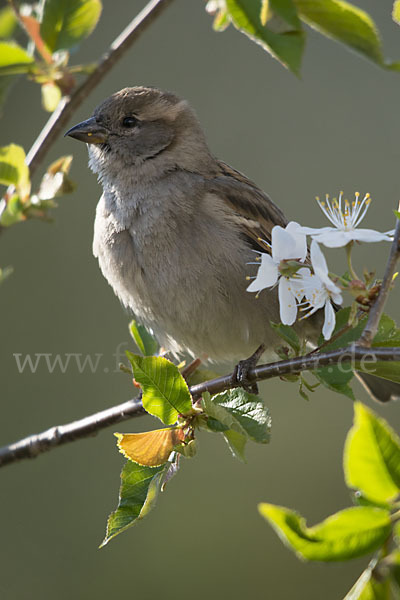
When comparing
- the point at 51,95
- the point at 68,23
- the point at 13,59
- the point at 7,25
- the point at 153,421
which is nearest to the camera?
the point at 13,59

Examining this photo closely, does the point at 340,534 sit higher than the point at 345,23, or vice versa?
the point at 345,23

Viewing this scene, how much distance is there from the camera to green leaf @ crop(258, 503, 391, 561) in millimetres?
1007

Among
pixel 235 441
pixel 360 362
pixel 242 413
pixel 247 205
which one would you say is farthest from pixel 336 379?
pixel 247 205

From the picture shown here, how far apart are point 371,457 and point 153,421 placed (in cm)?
456

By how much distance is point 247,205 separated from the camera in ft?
11.0

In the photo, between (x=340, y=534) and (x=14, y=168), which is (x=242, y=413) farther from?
(x=14, y=168)

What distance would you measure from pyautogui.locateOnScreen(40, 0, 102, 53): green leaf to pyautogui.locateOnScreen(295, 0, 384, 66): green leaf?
0.85 meters

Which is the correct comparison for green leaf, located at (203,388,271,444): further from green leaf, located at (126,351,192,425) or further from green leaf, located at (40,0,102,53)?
green leaf, located at (40,0,102,53)

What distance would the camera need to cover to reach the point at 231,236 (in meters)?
3.12

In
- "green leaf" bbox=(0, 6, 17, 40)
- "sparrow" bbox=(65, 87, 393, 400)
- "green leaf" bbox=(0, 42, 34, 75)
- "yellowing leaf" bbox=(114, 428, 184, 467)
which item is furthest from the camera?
"sparrow" bbox=(65, 87, 393, 400)

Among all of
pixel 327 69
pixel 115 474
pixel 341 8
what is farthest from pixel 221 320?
pixel 327 69

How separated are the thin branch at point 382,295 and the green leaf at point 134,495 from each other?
0.61 meters

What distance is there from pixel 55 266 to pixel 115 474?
175cm

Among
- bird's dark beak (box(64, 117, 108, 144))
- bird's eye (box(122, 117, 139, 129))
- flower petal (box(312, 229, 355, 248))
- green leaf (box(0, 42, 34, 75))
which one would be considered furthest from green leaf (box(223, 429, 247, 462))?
bird's eye (box(122, 117, 139, 129))
